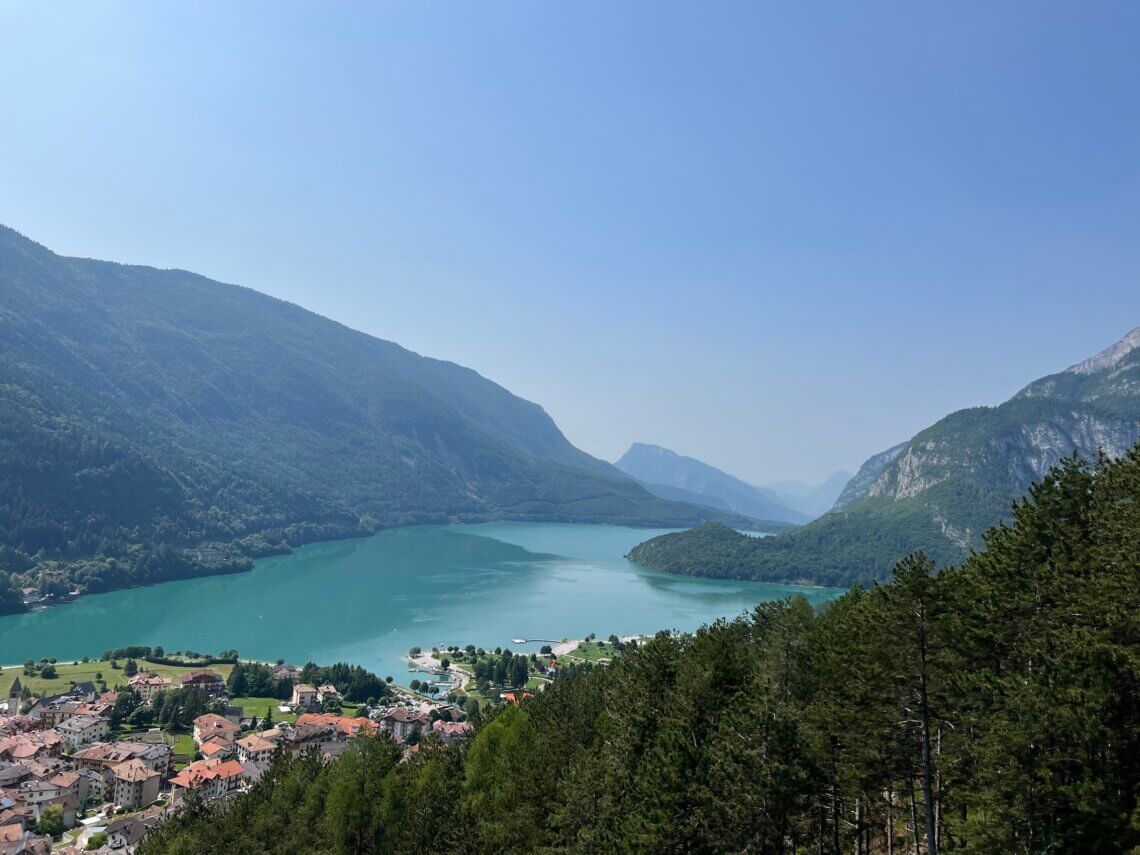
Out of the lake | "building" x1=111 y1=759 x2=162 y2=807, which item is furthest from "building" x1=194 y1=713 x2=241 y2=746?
the lake

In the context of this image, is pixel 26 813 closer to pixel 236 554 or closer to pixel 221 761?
pixel 221 761

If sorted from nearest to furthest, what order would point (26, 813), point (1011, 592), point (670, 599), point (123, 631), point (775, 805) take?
point (775, 805) → point (1011, 592) → point (26, 813) → point (123, 631) → point (670, 599)

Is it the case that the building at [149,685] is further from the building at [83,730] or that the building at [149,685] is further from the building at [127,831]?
the building at [127,831]

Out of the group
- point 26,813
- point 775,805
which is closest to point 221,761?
point 26,813

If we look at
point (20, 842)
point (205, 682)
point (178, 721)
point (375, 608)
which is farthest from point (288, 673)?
point (375, 608)

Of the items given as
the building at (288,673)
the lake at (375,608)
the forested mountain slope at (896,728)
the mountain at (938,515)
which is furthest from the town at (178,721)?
the mountain at (938,515)

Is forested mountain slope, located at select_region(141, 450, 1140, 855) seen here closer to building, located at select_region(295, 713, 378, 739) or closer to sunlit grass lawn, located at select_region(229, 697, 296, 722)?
building, located at select_region(295, 713, 378, 739)
